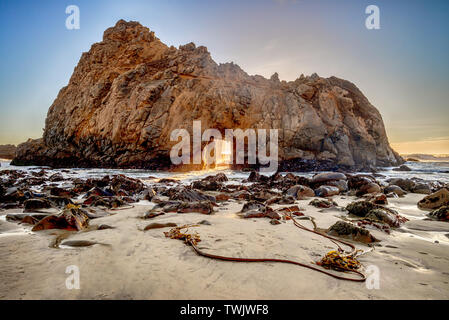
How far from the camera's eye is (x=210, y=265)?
6.86 ft

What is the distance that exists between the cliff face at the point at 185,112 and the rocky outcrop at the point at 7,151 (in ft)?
84.5

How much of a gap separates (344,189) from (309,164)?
11.7m

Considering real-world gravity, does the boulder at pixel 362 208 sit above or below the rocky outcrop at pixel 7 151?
below

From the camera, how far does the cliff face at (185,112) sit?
19.2 m

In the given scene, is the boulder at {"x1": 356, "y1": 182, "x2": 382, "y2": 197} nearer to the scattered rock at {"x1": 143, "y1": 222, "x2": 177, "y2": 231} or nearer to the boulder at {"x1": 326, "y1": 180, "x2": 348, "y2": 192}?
the boulder at {"x1": 326, "y1": 180, "x2": 348, "y2": 192}

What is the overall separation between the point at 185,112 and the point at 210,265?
718 inches

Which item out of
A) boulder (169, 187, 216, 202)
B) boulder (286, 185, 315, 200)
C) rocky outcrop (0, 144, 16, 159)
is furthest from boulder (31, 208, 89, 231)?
rocky outcrop (0, 144, 16, 159)

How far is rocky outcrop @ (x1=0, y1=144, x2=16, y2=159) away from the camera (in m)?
41.3
